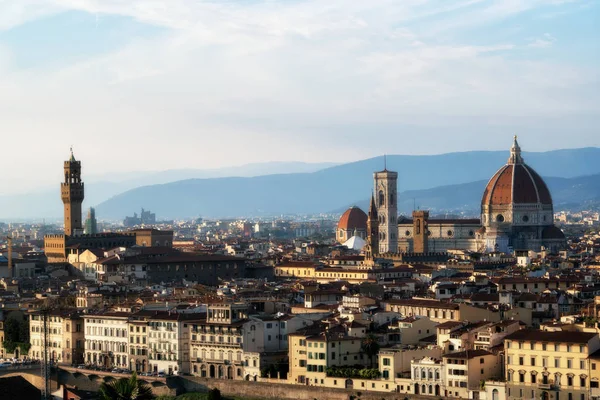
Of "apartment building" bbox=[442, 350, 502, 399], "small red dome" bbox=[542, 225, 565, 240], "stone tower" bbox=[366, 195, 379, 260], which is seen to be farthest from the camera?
"small red dome" bbox=[542, 225, 565, 240]

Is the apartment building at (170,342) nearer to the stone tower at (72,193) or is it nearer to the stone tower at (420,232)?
the stone tower at (72,193)

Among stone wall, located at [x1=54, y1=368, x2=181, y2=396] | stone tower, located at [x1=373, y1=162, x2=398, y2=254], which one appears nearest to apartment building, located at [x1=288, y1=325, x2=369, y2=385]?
stone wall, located at [x1=54, y1=368, x2=181, y2=396]

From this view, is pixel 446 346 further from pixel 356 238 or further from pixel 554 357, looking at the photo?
pixel 356 238

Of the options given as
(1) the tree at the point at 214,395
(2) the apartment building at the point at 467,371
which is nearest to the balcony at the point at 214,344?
(1) the tree at the point at 214,395

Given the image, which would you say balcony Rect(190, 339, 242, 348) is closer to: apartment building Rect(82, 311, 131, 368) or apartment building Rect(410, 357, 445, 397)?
apartment building Rect(82, 311, 131, 368)

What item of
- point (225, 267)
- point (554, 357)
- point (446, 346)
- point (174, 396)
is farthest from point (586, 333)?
point (225, 267)

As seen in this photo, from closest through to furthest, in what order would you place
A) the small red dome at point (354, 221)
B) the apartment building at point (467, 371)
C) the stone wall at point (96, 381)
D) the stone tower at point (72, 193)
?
the apartment building at point (467, 371) → the stone wall at point (96, 381) → the stone tower at point (72, 193) → the small red dome at point (354, 221)
